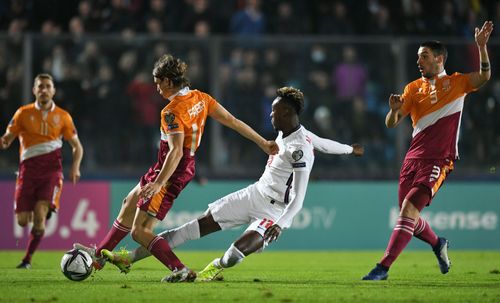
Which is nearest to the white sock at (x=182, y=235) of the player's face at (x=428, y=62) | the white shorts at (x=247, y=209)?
the white shorts at (x=247, y=209)

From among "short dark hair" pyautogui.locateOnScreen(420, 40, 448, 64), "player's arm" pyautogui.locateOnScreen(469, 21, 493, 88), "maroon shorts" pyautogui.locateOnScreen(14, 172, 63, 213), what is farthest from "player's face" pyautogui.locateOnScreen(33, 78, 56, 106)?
"player's arm" pyautogui.locateOnScreen(469, 21, 493, 88)

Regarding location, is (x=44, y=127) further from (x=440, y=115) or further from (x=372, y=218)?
(x=372, y=218)

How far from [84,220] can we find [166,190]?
A: 6.52 meters

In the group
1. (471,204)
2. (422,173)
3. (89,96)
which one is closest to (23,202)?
(89,96)

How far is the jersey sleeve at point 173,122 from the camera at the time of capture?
342 inches

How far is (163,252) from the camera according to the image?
8898 mm

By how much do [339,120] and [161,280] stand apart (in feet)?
22.1

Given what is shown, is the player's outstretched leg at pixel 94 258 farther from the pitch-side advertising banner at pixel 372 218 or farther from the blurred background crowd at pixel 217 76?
the pitch-side advertising banner at pixel 372 218

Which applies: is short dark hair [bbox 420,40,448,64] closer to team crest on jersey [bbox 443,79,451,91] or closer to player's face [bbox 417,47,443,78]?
player's face [bbox 417,47,443,78]

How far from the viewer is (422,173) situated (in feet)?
31.8

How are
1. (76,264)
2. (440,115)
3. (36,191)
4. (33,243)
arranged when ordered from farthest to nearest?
(36,191)
(33,243)
(440,115)
(76,264)

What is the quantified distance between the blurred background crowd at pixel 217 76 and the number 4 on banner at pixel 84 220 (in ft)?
1.69

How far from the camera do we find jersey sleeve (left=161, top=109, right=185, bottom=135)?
8695 millimetres

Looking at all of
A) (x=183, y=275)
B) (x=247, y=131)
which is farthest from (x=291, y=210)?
(x=183, y=275)
